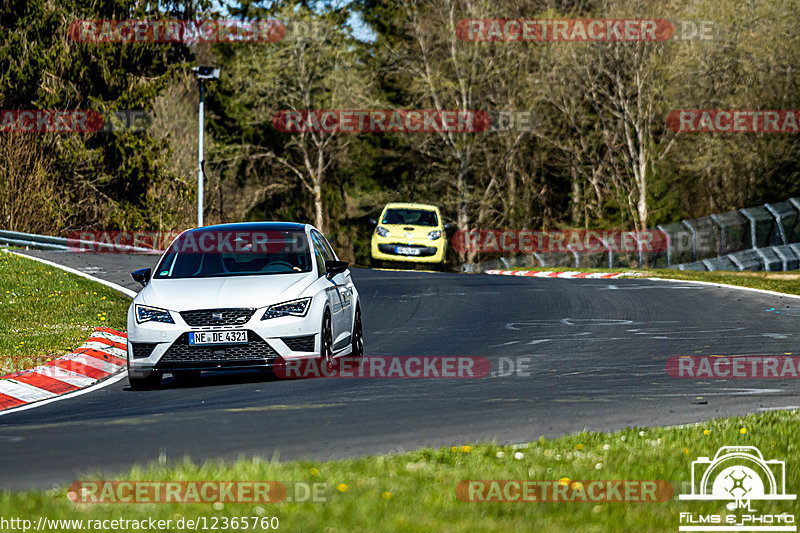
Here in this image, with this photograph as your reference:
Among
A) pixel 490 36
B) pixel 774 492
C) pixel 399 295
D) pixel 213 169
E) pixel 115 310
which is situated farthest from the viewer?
pixel 213 169

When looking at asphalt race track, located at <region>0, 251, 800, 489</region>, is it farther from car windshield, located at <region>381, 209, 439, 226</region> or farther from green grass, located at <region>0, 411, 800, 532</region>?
car windshield, located at <region>381, 209, 439, 226</region>

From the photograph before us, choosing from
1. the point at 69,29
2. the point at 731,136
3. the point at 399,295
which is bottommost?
the point at 399,295

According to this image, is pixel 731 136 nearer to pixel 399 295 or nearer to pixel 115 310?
pixel 399 295

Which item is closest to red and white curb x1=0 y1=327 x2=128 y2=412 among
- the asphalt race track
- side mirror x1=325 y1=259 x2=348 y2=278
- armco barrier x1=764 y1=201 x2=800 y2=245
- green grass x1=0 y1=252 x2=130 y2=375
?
green grass x1=0 y1=252 x2=130 y2=375

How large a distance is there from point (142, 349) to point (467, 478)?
19.2ft

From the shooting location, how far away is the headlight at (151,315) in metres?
12.1

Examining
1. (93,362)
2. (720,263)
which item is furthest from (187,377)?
(720,263)

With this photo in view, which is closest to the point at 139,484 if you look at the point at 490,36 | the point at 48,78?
the point at 48,78

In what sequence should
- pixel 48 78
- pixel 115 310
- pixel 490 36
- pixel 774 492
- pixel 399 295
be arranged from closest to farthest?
pixel 774 492
pixel 115 310
pixel 399 295
pixel 48 78
pixel 490 36

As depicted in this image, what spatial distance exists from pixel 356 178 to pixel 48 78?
817 inches

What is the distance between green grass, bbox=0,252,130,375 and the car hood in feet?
7.47

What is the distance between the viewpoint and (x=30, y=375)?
1310 centimetres

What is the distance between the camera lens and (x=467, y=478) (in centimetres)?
707

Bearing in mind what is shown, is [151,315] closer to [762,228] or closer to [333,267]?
[333,267]
